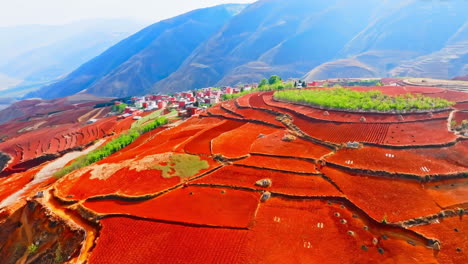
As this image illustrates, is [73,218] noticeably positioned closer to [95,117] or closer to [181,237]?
[181,237]

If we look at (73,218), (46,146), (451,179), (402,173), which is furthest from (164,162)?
(46,146)

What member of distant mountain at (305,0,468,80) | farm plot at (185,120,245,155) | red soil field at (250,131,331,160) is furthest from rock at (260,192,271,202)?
distant mountain at (305,0,468,80)

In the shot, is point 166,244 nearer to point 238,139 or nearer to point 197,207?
point 197,207

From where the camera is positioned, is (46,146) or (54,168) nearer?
(54,168)

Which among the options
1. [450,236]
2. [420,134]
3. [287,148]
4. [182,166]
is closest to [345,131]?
[420,134]

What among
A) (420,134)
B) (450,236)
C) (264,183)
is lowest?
(450,236)

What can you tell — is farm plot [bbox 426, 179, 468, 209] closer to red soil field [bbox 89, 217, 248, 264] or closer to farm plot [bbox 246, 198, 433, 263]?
farm plot [bbox 246, 198, 433, 263]
